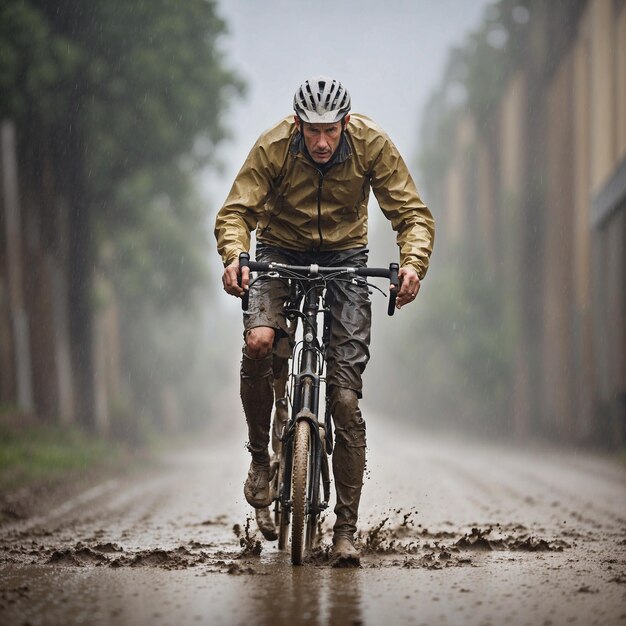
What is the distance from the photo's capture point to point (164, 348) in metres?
39.7

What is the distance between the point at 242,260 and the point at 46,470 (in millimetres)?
9880

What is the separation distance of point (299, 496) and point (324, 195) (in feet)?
5.02

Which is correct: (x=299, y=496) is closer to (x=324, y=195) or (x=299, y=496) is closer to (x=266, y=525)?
(x=266, y=525)

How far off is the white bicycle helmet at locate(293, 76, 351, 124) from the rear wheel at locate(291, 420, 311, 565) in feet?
5.09

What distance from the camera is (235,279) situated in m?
5.65

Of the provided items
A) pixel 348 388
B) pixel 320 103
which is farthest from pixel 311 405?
pixel 320 103

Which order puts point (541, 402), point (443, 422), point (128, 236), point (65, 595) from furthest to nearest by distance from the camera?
1. point (443, 422)
2. point (541, 402)
3. point (128, 236)
4. point (65, 595)

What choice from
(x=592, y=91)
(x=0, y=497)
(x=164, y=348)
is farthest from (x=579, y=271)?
(x=0, y=497)

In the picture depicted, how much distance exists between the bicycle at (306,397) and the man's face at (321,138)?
21.7 inches

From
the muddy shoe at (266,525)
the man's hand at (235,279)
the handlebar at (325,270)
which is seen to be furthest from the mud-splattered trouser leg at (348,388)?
the muddy shoe at (266,525)

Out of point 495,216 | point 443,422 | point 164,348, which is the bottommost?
point 443,422

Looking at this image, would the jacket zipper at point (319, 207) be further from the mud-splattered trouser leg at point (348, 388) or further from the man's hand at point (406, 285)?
the man's hand at point (406, 285)

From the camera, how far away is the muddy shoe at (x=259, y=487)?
6.20 m

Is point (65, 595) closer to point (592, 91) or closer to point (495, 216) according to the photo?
point (592, 91)
